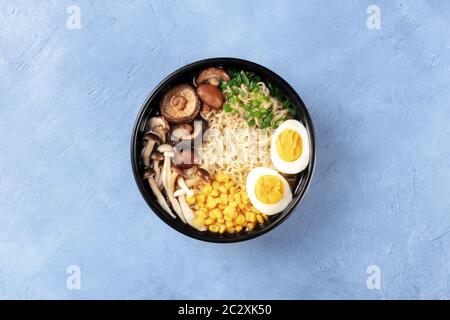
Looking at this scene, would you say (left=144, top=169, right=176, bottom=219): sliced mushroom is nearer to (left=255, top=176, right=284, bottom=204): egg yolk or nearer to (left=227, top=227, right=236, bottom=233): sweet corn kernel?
(left=227, top=227, right=236, bottom=233): sweet corn kernel

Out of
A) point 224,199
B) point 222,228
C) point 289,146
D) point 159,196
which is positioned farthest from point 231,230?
point 289,146

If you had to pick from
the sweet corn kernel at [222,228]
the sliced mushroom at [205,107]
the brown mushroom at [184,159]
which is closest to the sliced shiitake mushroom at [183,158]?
the brown mushroom at [184,159]

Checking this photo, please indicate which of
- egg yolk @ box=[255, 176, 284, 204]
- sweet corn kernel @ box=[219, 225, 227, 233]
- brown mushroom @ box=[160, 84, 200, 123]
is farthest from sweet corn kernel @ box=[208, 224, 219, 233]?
brown mushroom @ box=[160, 84, 200, 123]

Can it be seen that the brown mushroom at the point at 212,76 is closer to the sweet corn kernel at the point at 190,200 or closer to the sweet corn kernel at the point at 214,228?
the sweet corn kernel at the point at 190,200

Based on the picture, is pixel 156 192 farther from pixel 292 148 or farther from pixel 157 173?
pixel 292 148
